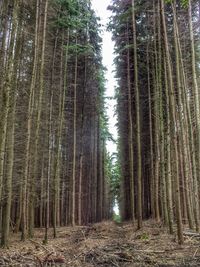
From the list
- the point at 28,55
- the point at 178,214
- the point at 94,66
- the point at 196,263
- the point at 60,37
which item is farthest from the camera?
the point at 94,66

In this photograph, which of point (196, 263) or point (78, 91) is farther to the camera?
point (78, 91)

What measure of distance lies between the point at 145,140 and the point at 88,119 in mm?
5828

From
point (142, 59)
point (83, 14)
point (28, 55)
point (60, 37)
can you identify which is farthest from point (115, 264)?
point (83, 14)

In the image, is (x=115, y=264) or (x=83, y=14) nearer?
(x=115, y=264)

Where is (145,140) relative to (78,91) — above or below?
below

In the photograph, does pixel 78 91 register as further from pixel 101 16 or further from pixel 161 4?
pixel 161 4

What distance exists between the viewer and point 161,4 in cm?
1029

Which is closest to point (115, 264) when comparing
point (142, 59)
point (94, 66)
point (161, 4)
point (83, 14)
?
point (161, 4)

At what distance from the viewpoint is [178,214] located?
29.3 ft

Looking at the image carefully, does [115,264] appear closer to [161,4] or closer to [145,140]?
[161,4]

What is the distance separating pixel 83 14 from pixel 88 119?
28.2ft

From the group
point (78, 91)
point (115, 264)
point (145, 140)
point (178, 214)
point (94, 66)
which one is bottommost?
point (115, 264)

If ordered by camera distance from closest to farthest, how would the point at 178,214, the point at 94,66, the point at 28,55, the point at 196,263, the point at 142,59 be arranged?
the point at 196,263, the point at 178,214, the point at 28,55, the point at 142,59, the point at 94,66

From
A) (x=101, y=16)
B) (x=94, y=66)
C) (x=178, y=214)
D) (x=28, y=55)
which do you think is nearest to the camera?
(x=178, y=214)
